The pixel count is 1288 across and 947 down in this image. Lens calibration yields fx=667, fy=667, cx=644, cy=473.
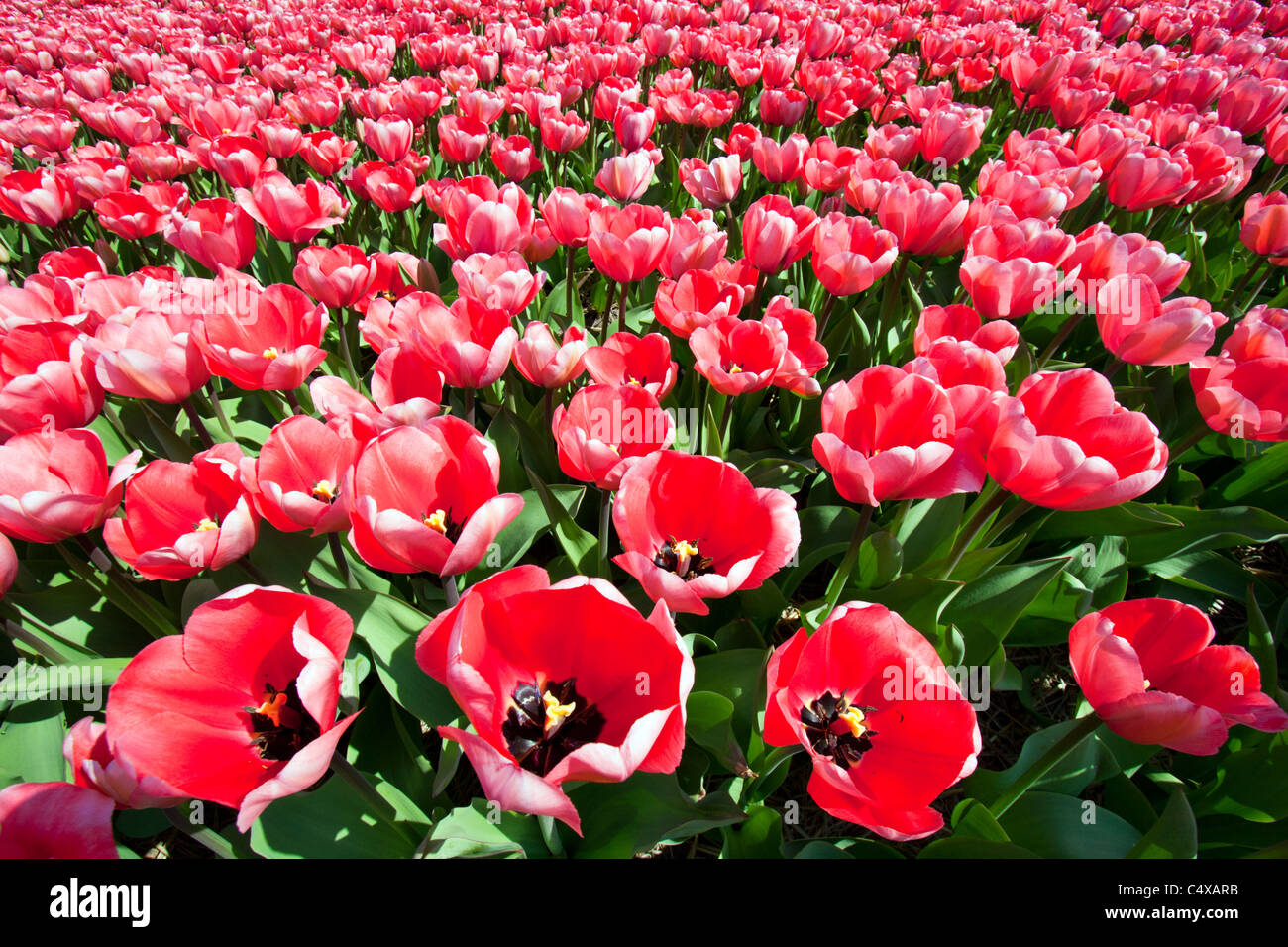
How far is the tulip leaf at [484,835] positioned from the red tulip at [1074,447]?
1.12 m

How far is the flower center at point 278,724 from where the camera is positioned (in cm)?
109

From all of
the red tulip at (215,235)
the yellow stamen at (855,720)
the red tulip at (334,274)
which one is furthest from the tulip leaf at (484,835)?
the red tulip at (215,235)

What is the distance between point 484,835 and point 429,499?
640 millimetres

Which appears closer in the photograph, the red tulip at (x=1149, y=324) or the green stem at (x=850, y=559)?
the green stem at (x=850, y=559)

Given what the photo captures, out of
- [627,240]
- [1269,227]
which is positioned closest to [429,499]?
[627,240]

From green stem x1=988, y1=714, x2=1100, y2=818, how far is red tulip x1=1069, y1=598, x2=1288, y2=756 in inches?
4.4

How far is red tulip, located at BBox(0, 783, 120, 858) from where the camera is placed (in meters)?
0.87

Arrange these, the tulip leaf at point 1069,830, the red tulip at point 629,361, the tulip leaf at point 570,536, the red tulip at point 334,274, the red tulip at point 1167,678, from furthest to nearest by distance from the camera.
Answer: the red tulip at point 334,274 → the red tulip at point 629,361 → the tulip leaf at point 570,536 → the tulip leaf at point 1069,830 → the red tulip at point 1167,678

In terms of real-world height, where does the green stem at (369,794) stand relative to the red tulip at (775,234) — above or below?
below

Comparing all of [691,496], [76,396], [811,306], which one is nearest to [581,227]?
[811,306]

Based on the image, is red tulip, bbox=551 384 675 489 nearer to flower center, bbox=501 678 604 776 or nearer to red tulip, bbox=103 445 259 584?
flower center, bbox=501 678 604 776

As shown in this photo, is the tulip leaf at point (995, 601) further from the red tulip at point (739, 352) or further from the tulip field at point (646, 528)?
the red tulip at point (739, 352)

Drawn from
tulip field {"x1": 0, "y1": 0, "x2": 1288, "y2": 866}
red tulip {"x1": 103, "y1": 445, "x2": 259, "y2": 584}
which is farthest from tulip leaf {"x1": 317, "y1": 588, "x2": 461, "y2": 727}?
red tulip {"x1": 103, "y1": 445, "x2": 259, "y2": 584}
